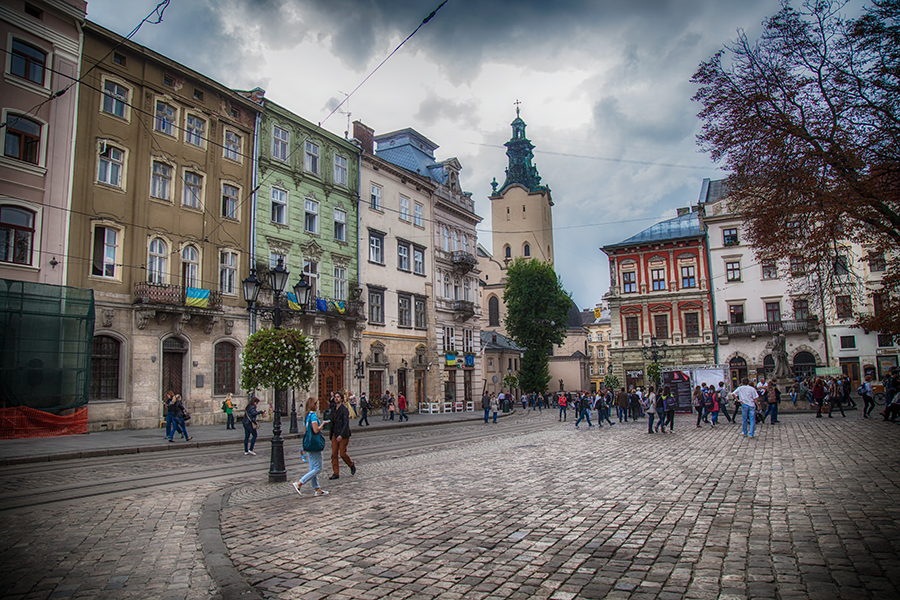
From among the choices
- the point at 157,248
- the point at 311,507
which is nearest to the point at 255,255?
the point at 157,248

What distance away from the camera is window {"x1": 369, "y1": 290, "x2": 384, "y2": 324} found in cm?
3638

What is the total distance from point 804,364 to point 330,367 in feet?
132

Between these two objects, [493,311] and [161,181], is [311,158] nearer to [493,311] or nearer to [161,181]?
[161,181]

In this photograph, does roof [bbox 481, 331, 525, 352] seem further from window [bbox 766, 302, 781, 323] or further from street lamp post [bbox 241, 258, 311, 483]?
street lamp post [bbox 241, 258, 311, 483]

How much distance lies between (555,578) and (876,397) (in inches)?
1379

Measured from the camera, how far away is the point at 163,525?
750cm

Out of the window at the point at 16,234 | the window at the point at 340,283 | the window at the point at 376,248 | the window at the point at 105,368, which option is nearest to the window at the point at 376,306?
the window at the point at 376,248

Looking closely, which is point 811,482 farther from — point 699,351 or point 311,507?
point 699,351

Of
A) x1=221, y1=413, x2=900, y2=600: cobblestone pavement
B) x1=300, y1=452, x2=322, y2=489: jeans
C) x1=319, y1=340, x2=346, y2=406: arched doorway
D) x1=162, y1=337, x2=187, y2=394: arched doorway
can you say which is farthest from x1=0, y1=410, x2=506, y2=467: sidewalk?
x1=300, y1=452, x2=322, y2=489: jeans

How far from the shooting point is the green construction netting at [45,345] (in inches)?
757

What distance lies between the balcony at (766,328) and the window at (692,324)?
209cm

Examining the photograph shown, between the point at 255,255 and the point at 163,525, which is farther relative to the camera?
the point at 255,255

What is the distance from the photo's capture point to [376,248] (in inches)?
1468

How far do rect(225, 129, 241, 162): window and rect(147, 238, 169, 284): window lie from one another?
5.94 metres
